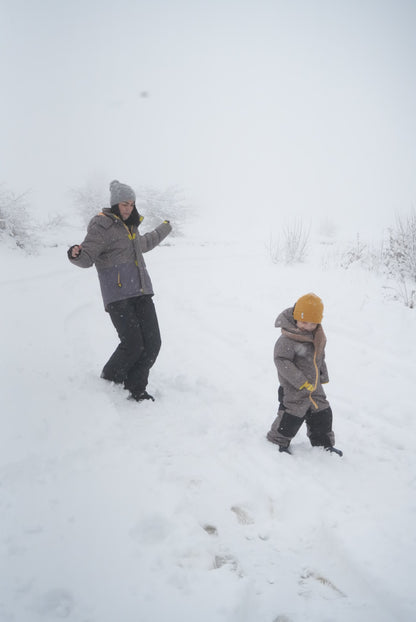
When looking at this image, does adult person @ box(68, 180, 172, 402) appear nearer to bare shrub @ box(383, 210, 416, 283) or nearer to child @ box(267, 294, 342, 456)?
child @ box(267, 294, 342, 456)

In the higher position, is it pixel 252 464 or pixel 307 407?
pixel 307 407

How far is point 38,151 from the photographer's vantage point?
8381cm

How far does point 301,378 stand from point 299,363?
7.8 inches

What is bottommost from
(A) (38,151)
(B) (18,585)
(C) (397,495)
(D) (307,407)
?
(C) (397,495)

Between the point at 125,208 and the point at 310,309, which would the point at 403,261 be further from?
the point at 125,208

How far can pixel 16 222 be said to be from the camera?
1191cm

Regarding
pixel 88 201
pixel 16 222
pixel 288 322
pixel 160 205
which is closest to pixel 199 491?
→ pixel 288 322

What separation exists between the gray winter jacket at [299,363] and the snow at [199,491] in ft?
1.51

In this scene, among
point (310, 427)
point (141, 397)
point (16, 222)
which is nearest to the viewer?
point (310, 427)

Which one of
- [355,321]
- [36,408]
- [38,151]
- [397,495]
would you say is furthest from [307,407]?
[38,151]

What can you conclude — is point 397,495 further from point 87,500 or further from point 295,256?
point 295,256

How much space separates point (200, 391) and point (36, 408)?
171cm

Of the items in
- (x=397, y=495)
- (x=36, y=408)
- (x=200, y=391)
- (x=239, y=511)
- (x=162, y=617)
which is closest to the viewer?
(x=162, y=617)

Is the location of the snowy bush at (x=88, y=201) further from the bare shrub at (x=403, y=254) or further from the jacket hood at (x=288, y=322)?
the jacket hood at (x=288, y=322)
